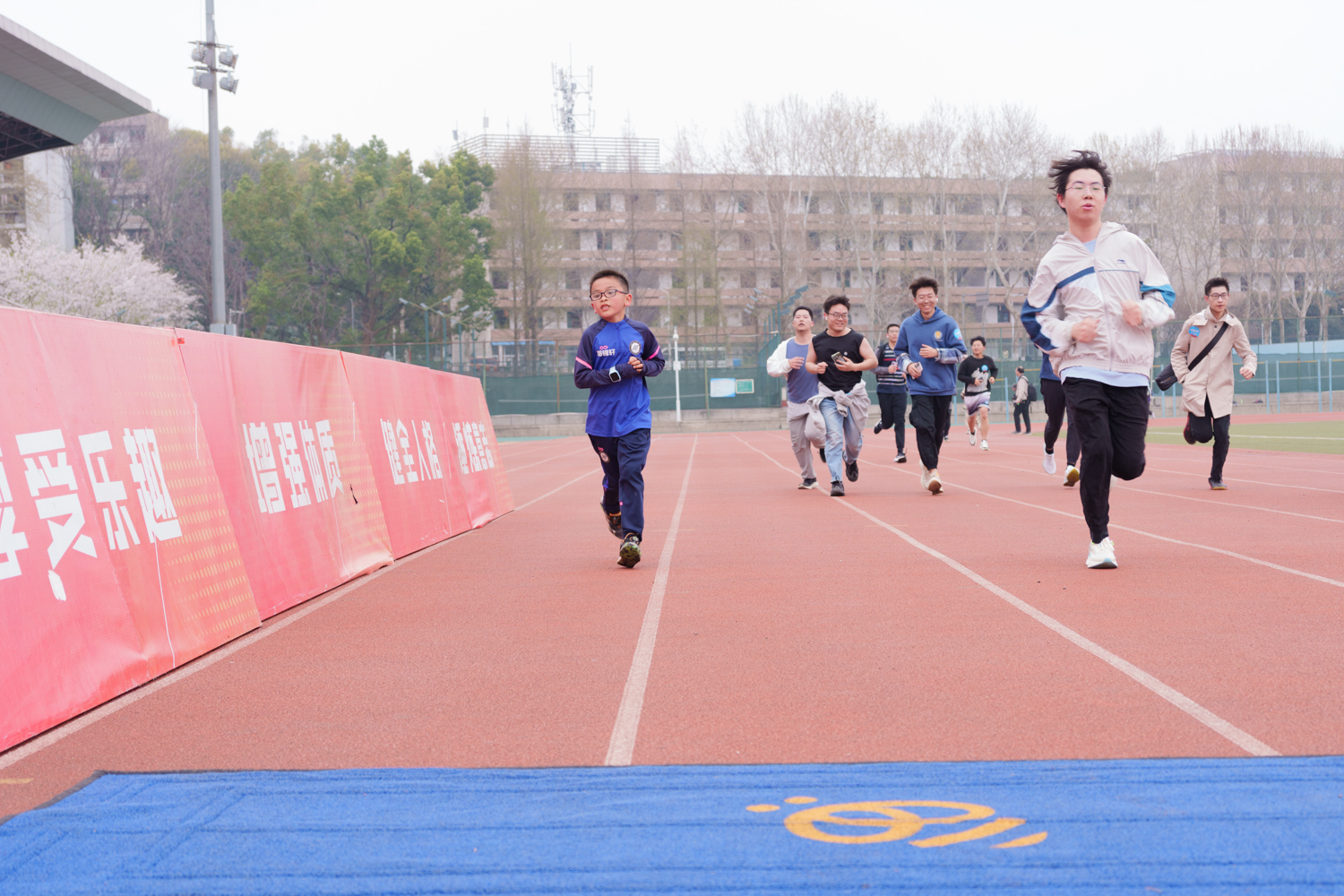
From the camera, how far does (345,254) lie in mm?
64688

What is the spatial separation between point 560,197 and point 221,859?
230 feet

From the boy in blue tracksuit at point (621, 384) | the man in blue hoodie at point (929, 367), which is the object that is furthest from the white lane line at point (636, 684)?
the man in blue hoodie at point (929, 367)

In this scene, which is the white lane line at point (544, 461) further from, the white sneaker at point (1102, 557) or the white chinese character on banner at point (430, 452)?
the white sneaker at point (1102, 557)

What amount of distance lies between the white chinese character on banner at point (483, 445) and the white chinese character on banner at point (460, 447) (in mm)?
704

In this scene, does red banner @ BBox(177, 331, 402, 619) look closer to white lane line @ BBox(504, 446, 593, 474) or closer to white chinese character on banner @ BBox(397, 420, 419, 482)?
white chinese character on banner @ BBox(397, 420, 419, 482)

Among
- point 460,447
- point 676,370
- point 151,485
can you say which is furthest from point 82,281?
point 151,485

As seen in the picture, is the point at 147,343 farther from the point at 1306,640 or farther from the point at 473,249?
the point at 473,249

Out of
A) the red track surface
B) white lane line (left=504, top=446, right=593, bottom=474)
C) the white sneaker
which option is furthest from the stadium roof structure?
the white sneaker

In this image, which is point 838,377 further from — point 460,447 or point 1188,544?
point 1188,544

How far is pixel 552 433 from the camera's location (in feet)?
159

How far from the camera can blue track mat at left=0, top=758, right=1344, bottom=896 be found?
2717mm

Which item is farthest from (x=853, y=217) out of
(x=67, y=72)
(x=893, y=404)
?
(x=893, y=404)

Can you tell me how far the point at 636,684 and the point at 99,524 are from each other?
2275mm

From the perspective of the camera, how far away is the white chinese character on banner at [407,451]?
9.88 meters
